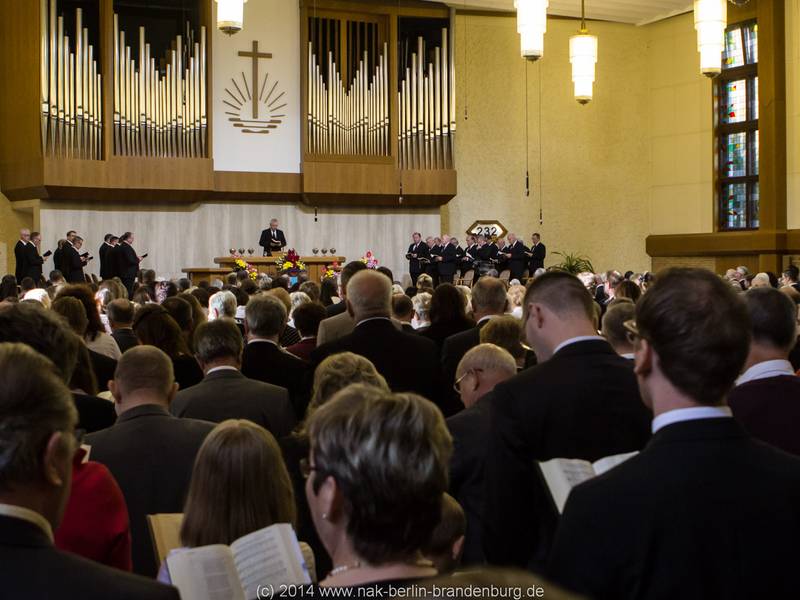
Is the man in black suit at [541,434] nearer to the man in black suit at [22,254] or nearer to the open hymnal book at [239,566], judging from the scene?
the open hymnal book at [239,566]

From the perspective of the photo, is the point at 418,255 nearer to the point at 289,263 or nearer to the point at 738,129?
the point at 289,263

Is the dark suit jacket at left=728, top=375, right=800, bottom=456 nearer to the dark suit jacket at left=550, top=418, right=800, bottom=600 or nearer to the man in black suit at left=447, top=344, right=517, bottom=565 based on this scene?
the man in black suit at left=447, top=344, right=517, bottom=565

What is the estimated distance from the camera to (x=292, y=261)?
15672 mm

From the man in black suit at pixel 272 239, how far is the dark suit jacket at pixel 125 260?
2.28 m

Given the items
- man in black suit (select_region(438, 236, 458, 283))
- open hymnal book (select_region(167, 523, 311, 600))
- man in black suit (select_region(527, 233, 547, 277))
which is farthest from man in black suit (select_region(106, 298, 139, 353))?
man in black suit (select_region(527, 233, 547, 277))

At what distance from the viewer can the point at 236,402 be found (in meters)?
4.16

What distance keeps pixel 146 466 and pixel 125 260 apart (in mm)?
14490

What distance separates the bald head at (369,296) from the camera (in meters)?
Answer: 4.94

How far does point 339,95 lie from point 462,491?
54.2 feet

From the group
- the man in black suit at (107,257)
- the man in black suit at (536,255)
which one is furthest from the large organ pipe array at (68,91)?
the man in black suit at (536,255)

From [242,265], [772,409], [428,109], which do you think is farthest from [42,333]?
[428,109]

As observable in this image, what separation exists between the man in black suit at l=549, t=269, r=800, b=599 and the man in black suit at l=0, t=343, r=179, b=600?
0.75 meters

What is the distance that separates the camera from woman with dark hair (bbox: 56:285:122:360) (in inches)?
226

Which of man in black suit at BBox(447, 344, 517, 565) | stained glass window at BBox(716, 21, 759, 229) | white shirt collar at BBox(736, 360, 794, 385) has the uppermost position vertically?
stained glass window at BBox(716, 21, 759, 229)
